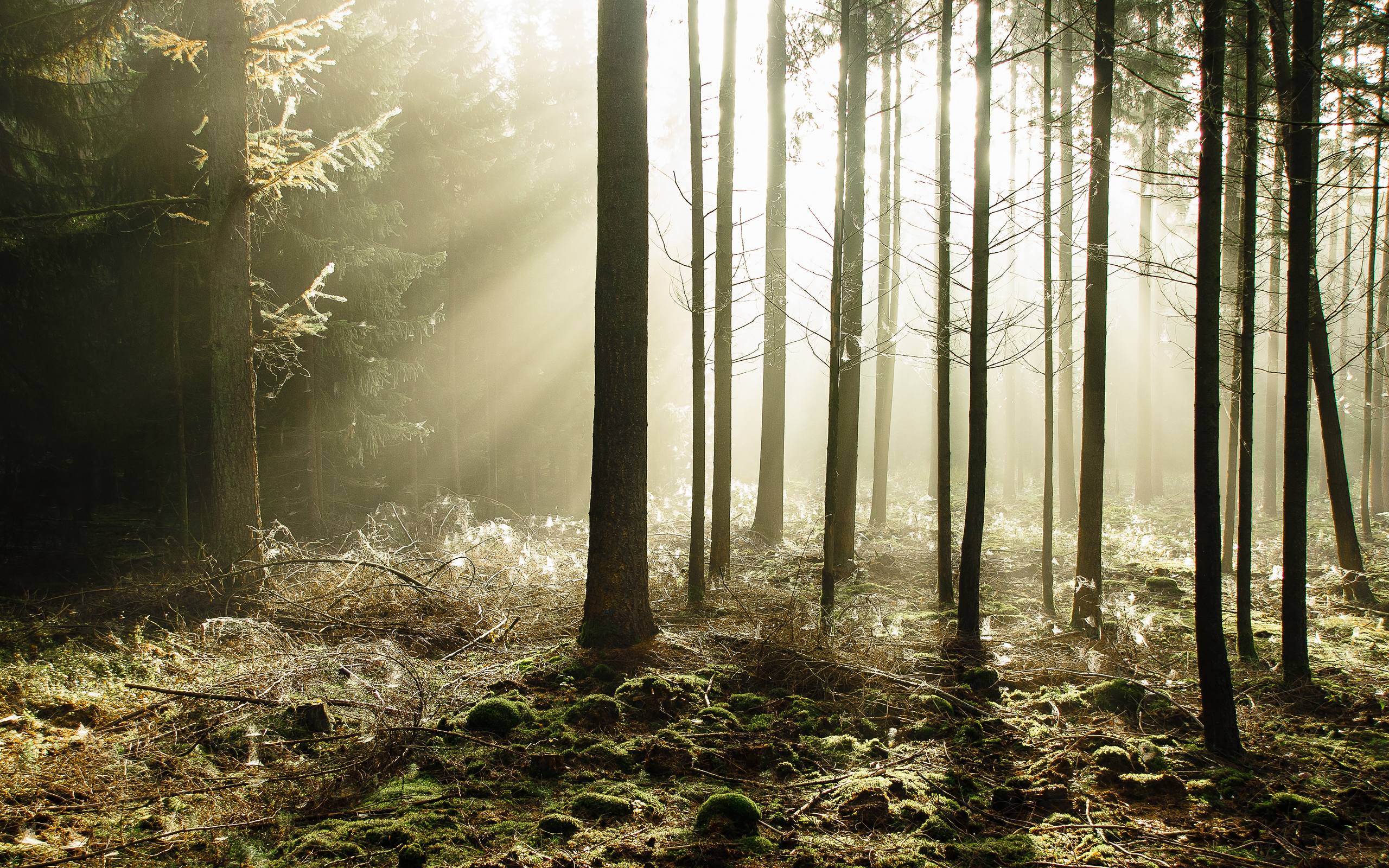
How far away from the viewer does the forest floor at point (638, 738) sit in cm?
329

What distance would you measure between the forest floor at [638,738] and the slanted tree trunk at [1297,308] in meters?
0.66

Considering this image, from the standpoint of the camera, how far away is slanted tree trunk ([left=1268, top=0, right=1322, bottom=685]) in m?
5.21

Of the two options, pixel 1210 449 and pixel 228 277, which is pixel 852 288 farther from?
pixel 228 277

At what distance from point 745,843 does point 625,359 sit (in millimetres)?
4099

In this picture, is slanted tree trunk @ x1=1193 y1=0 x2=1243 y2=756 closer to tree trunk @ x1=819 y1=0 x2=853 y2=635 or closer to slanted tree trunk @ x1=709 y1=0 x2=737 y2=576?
tree trunk @ x1=819 y1=0 x2=853 y2=635

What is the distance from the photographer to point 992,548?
13852 millimetres

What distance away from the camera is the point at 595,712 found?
190 inches

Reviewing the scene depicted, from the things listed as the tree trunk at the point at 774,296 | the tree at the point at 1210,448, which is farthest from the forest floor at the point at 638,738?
the tree trunk at the point at 774,296

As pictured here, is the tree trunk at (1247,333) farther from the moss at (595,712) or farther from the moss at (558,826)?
the moss at (558,826)

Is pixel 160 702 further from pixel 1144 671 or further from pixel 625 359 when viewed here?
pixel 1144 671

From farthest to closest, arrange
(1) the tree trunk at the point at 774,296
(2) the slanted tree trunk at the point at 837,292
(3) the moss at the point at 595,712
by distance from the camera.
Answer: (1) the tree trunk at the point at 774,296, (2) the slanted tree trunk at the point at 837,292, (3) the moss at the point at 595,712

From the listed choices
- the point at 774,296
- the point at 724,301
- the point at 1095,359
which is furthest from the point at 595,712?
the point at 774,296

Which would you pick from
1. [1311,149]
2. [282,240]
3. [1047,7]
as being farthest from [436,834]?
[282,240]

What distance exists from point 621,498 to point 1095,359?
5.20 metres
